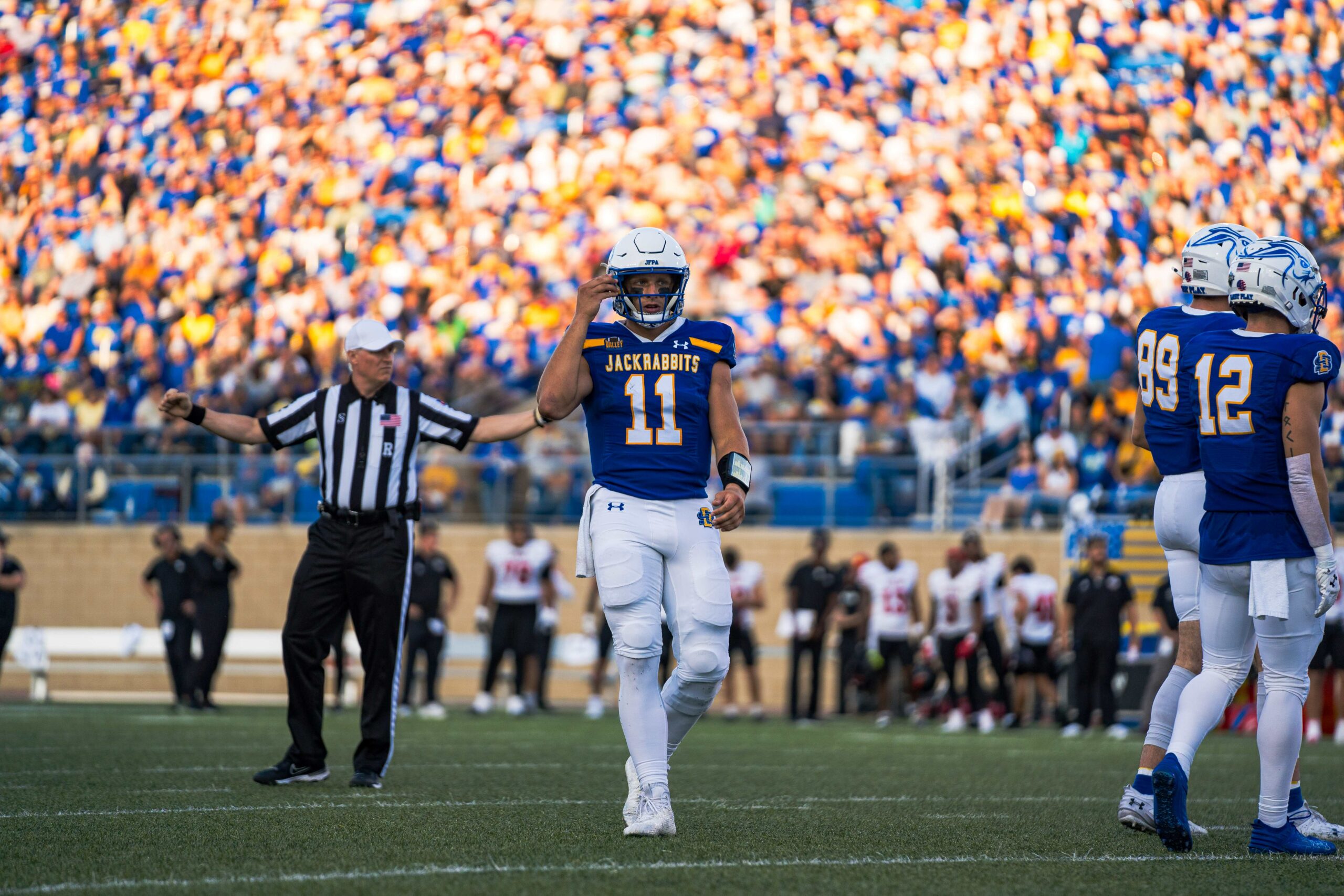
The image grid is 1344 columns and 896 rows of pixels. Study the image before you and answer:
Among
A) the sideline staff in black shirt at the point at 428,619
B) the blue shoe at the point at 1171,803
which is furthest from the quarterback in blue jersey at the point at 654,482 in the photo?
the sideline staff in black shirt at the point at 428,619

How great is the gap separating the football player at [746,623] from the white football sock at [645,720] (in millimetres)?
9495

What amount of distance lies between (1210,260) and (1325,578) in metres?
1.28

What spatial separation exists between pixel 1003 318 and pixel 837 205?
167 inches

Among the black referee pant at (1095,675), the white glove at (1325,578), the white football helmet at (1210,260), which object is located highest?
the white football helmet at (1210,260)

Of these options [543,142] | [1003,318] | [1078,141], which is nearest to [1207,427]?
[1003,318]

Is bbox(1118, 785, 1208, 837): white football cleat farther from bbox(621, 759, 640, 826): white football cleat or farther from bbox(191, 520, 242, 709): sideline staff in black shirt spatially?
bbox(191, 520, 242, 709): sideline staff in black shirt

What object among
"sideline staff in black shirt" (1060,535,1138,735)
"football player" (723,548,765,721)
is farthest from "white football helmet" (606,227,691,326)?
"football player" (723,548,765,721)

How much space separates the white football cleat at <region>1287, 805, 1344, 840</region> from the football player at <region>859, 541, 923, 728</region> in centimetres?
934

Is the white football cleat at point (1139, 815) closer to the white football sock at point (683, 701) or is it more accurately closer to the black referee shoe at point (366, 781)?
the white football sock at point (683, 701)

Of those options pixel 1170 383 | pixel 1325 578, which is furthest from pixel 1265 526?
pixel 1170 383

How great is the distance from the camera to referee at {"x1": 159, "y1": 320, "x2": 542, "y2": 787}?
655 cm

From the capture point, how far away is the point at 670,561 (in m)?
4.97

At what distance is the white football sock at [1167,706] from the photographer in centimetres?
546

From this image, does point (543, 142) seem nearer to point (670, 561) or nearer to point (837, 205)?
point (837, 205)
